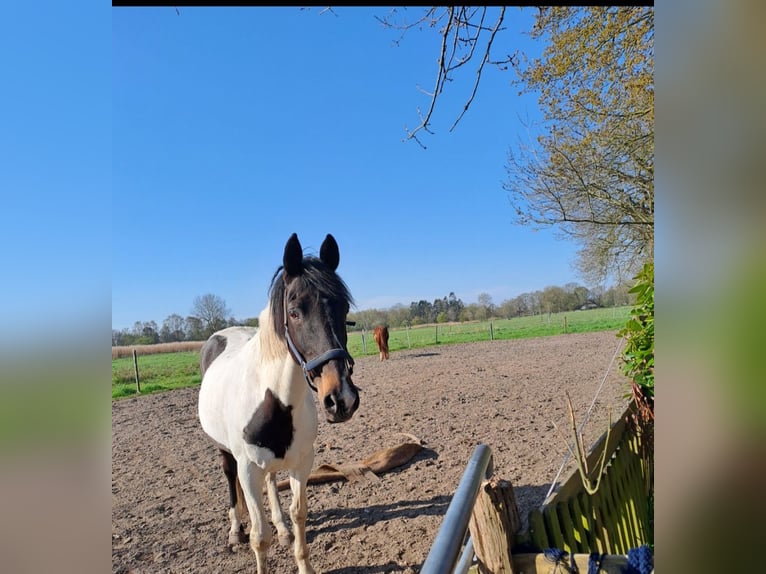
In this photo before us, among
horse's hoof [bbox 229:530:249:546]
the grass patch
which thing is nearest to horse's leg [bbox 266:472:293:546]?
horse's hoof [bbox 229:530:249:546]

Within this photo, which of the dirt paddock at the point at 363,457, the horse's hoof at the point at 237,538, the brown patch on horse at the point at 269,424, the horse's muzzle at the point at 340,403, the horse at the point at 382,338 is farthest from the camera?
the horse at the point at 382,338

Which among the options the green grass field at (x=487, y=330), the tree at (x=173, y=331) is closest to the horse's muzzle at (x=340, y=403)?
the tree at (x=173, y=331)

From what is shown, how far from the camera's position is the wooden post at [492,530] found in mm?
977

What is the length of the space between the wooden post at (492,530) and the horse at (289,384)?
73 centimetres

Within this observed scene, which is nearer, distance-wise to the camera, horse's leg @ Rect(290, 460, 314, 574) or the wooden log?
the wooden log

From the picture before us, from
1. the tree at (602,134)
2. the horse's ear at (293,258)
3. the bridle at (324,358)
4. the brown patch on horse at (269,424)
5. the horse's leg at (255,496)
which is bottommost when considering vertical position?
the horse's leg at (255,496)

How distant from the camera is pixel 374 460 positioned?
377cm

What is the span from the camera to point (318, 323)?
1754 mm

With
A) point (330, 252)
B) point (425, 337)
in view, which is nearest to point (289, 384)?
point (330, 252)

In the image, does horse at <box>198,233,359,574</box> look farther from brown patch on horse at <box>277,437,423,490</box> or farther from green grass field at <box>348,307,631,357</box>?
green grass field at <box>348,307,631,357</box>

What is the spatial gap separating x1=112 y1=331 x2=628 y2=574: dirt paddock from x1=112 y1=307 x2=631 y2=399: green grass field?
111 cm

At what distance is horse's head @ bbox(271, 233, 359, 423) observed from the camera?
1643 mm

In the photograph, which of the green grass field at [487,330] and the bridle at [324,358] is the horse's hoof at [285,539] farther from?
the green grass field at [487,330]
